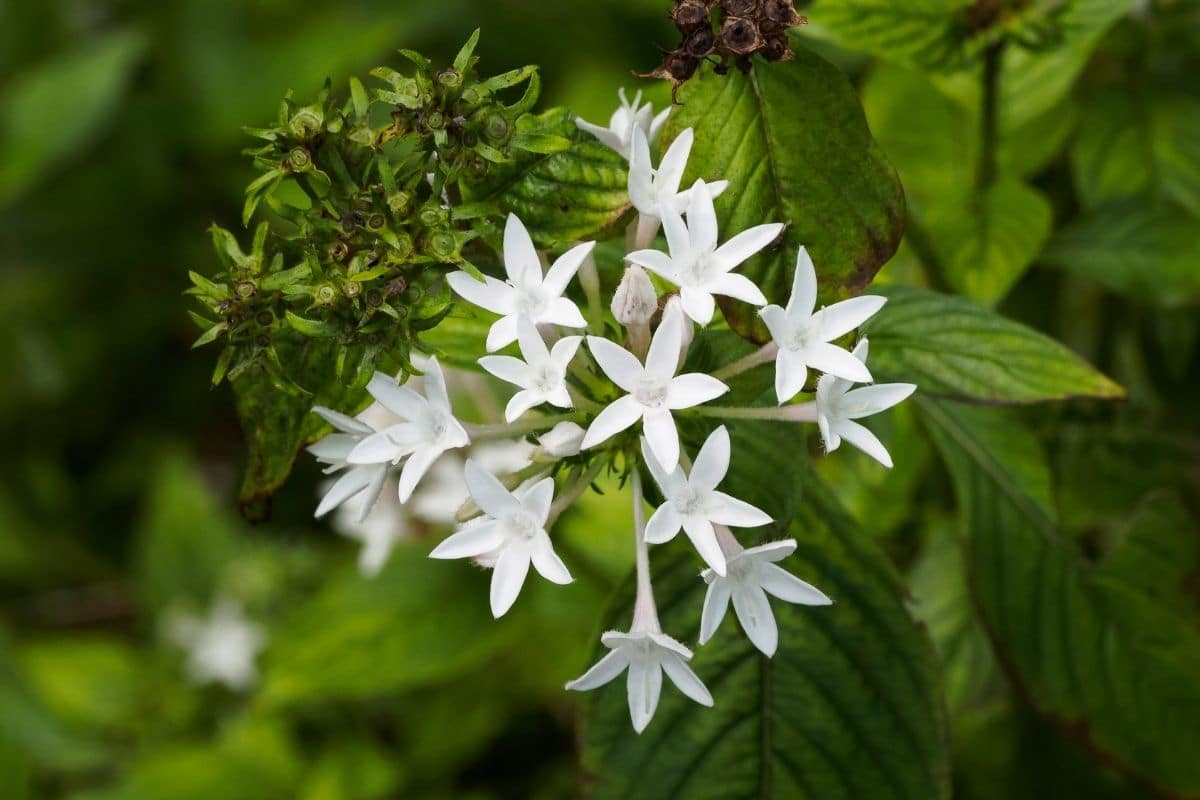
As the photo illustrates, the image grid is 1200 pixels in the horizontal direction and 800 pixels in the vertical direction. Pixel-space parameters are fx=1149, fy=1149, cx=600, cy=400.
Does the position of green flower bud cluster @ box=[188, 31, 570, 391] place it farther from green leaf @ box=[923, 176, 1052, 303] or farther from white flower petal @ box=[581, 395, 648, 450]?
green leaf @ box=[923, 176, 1052, 303]

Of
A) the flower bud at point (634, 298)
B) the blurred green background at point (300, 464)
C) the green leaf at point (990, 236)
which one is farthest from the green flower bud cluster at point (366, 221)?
the green leaf at point (990, 236)

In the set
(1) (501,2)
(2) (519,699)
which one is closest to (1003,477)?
(2) (519,699)

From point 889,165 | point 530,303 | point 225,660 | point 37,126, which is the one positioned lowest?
point 225,660

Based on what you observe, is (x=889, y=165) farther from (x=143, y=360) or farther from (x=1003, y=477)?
(x=143, y=360)

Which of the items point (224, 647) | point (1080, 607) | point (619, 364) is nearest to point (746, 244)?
point (619, 364)

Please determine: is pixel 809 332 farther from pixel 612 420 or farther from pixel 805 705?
pixel 805 705

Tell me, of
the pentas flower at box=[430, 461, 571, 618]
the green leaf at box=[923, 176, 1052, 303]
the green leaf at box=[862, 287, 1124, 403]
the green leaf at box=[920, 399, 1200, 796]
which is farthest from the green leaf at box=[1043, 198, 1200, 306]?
the pentas flower at box=[430, 461, 571, 618]
